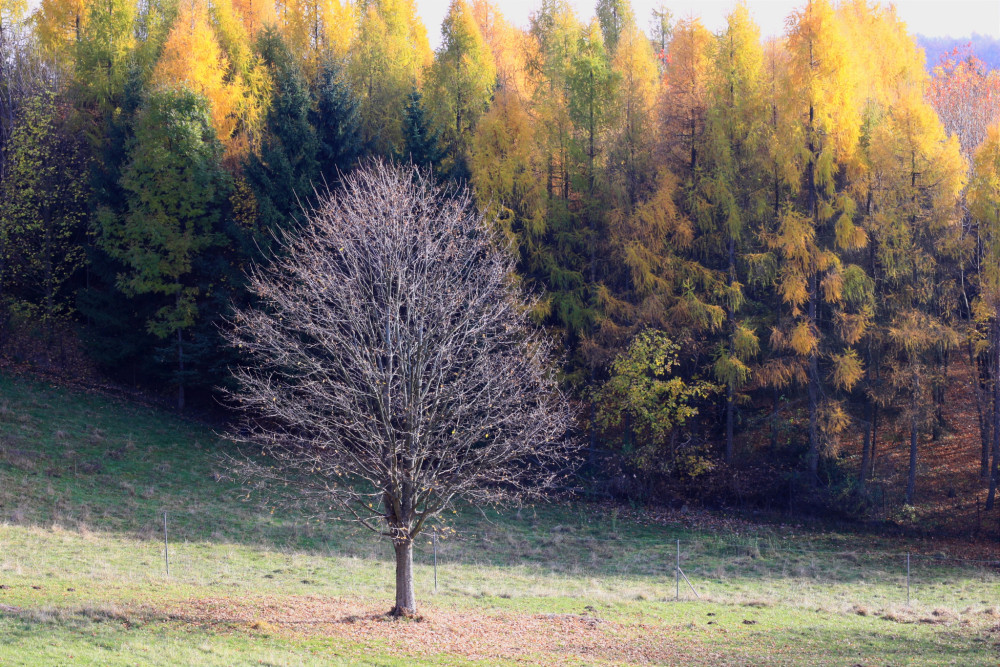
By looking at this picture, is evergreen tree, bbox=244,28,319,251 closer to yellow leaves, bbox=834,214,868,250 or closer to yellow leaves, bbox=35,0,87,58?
yellow leaves, bbox=35,0,87,58

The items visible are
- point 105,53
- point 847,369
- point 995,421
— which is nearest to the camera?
point 995,421

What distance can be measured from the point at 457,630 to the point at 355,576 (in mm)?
5236

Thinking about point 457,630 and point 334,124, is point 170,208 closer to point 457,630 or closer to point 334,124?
point 334,124

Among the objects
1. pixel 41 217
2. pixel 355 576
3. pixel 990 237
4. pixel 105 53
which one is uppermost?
pixel 105 53

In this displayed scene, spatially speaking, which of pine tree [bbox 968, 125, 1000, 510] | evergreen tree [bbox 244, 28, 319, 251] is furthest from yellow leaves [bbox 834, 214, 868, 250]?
evergreen tree [bbox 244, 28, 319, 251]

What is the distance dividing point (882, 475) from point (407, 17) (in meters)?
30.0

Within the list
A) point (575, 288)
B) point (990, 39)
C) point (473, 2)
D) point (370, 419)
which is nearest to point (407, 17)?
point (473, 2)

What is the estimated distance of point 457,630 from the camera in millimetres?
13758

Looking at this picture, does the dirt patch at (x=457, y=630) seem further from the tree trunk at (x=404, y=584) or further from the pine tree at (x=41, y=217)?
the pine tree at (x=41, y=217)

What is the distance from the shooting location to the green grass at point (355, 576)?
12617 millimetres

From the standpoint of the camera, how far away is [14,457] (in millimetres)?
23516

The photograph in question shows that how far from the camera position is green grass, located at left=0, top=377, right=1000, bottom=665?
1262cm

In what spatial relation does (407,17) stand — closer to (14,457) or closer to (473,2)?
(473,2)

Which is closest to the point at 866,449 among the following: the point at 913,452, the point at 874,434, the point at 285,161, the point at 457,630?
Answer: the point at 874,434
